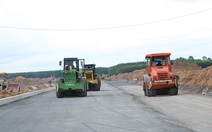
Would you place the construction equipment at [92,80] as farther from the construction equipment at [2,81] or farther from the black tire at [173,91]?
the black tire at [173,91]

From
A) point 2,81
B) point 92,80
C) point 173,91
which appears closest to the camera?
point 173,91

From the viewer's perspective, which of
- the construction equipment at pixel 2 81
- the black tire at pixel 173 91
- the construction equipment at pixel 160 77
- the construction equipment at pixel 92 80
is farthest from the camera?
the construction equipment at pixel 2 81

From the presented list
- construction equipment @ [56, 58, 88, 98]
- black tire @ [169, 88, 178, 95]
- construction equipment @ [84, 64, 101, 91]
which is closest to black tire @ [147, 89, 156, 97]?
black tire @ [169, 88, 178, 95]

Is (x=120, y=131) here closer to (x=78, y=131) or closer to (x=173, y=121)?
(x=78, y=131)

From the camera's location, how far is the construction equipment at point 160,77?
2719 cm

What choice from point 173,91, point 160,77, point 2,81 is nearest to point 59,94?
point 160,77

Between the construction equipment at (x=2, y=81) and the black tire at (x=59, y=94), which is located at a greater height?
the construction equipment at (x=2, y=81)

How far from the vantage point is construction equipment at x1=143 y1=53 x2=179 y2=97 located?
27188 millimetres

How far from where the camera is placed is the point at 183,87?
36906mm

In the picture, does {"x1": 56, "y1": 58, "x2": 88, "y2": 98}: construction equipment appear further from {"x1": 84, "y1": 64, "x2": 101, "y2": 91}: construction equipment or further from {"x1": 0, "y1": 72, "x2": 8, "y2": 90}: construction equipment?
{"x1": 0, "y1": 72, "x2": 8, "y2": 90}: construction equipment

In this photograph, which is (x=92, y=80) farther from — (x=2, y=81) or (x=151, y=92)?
(x=151, y=92)

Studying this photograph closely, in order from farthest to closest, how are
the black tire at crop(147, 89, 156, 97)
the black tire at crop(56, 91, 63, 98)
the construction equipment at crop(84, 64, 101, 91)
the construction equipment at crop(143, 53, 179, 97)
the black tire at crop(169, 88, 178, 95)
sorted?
the construction equipment at crop(84, 64, 101, 91), the black tire at crop(56, 91, 63, 98), the black tire at crop(169, 88, 178, 95), the black tire at crop(147, 89, 156, 97), the construction equipment at crop(143, 53, 179, 97)

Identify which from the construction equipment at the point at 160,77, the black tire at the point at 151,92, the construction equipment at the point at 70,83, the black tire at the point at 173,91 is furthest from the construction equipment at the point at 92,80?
the black tire at the point at 173,91

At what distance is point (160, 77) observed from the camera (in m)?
27.2
